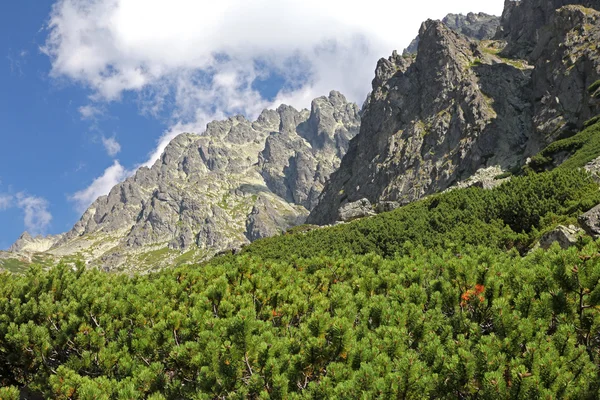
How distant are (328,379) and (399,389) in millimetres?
1011

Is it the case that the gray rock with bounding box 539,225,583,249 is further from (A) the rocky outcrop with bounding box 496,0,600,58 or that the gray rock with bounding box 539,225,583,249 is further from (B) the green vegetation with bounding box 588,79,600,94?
(A) the rocky outcrop with bounding box 496,0,600,58

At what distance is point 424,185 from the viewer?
119562mm

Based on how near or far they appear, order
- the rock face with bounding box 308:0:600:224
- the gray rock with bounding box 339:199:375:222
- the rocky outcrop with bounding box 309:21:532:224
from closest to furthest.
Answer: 1. the gray rock with bounding box 339:199:375:222
2. the rock face with bounding box 308:0:600:224
3. the rocky outcrop with bounding box 309:21:532:224

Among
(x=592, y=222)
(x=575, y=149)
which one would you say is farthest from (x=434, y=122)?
(x=592, y=222)

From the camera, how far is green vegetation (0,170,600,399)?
18.9ft

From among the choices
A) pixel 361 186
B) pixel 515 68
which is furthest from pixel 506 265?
pixel 361 186

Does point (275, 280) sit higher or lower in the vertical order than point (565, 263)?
higher

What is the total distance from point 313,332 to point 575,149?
69.2 m

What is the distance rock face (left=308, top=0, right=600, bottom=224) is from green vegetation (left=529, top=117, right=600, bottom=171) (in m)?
14.1

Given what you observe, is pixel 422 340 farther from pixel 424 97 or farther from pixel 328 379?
pixel 424 97

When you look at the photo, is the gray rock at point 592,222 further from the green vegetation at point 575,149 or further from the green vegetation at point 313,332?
the green vegetation at point 575,149

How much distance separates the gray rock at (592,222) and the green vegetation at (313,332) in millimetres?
11161

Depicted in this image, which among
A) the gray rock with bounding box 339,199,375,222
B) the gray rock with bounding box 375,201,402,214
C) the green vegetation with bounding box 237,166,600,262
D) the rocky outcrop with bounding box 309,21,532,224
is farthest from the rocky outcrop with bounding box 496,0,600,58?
the green vegetation with bounding box 237,166,600,262

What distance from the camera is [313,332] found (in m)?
7.33
